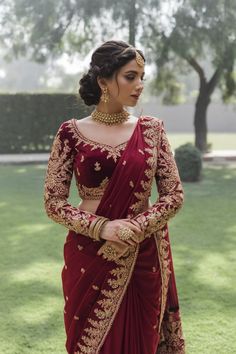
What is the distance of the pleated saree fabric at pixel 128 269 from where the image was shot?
1929mm

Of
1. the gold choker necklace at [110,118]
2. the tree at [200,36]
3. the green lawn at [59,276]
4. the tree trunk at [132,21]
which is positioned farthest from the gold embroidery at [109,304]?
the tree trunk at [132,21]

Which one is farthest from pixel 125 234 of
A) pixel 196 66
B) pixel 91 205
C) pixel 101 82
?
pixel 196 66

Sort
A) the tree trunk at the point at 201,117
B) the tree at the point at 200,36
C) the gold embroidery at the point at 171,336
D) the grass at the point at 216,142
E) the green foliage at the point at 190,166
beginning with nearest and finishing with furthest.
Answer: the gold embroidery at the point at 171,336
the green foliage at the point at 190,166
the tree at the point at 200,36
the tree trunk at the point at 201,117
the grass at the point at 216,142

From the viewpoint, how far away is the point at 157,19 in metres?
13.6

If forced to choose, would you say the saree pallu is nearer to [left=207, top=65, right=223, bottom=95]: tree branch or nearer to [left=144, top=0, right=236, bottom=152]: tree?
[left=144, top=0, right=236, bottom=152]: tree

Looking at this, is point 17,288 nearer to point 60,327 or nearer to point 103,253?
point 60,327

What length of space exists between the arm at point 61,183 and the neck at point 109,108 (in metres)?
0.17

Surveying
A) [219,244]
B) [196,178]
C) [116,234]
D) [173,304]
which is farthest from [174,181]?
[196,178]

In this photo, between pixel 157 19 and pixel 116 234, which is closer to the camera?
pixel 116 234

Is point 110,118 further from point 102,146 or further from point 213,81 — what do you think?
point 213,81

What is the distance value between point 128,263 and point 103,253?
110mm

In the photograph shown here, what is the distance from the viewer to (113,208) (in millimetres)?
1937

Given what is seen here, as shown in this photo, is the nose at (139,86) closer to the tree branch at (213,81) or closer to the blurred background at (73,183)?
the blurred background at (73,183)

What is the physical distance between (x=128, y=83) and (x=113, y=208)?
0.47m
